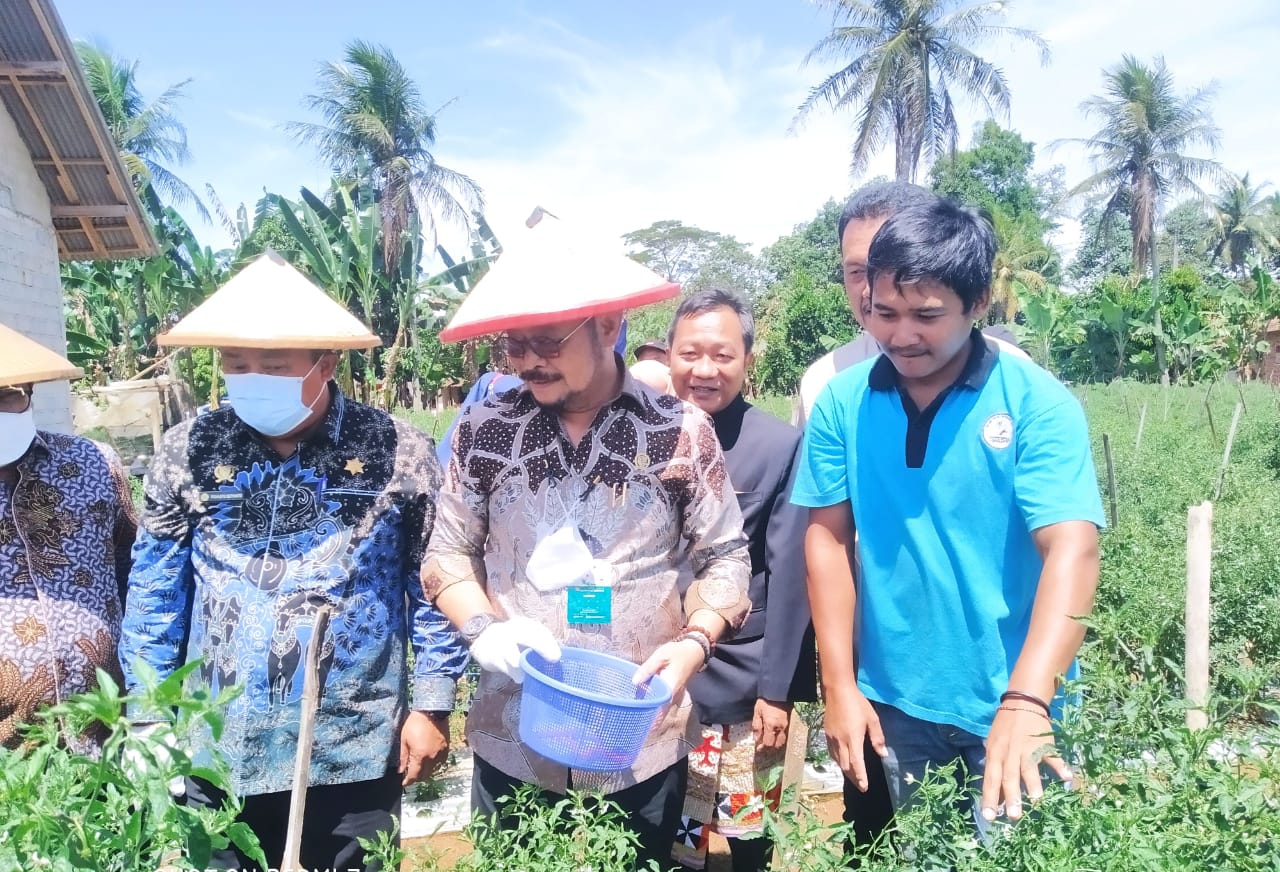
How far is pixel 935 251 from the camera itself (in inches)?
69.4

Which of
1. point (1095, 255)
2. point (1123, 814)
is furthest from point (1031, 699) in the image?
point (1095, 255)

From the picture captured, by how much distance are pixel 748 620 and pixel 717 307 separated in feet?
→ 3.08

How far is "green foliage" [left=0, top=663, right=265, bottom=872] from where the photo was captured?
105 cm

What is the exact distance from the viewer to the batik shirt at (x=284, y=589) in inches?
79.6

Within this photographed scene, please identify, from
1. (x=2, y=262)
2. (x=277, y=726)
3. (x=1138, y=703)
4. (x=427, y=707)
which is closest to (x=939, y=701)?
(x=1138, y=703)

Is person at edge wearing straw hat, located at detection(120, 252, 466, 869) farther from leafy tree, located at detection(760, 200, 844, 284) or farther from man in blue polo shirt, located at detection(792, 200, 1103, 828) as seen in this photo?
Result: leafy tree, located at detection(760, 200, 844, 284)

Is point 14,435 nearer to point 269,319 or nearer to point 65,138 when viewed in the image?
point 269,319

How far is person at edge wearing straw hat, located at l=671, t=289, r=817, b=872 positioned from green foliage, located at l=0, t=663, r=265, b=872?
5.09 feet

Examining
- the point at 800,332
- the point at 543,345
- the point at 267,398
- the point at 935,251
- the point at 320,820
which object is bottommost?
the point at 320,820

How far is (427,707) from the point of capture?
6.95 feet

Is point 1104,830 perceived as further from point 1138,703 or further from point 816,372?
point 816,372

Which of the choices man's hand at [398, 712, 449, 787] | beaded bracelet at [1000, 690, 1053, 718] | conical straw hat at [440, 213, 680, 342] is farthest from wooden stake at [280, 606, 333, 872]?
beaded bracelet at [1000, 690, 1053, 718]

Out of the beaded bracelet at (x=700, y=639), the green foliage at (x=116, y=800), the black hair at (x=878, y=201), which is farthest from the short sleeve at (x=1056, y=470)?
the green foliage at (x=116, y=800)

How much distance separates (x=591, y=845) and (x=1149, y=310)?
23960 mm
